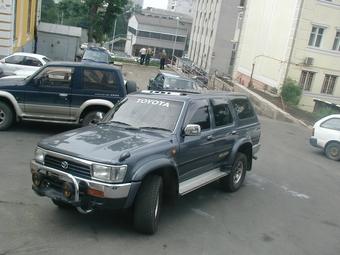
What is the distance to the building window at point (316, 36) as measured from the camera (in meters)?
25.8

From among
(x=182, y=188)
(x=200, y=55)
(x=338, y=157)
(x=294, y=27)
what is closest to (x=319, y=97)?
(x=294, y=27)

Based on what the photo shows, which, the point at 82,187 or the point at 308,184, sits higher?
the point at 82,187

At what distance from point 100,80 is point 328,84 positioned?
22.1 meters

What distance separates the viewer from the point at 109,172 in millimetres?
A: 4457

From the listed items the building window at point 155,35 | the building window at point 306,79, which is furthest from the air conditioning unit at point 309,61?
the building window at point 155,35

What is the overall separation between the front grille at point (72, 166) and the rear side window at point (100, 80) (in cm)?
504

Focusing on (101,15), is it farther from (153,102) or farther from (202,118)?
(202,118)

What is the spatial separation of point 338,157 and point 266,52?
62.0ft

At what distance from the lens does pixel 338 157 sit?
39.5 feet

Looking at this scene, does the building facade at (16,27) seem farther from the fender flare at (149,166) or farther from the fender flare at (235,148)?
the fender flare at (149,166)

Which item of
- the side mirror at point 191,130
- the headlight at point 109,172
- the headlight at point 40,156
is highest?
the side mirror at point 191,130

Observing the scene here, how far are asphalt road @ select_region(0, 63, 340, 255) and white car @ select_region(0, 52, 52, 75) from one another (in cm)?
833

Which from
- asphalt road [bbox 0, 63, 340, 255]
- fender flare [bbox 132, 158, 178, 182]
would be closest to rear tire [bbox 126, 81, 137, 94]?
asphalt road [bbox 0, 63, 340, 255]

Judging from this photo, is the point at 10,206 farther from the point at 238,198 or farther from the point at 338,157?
the point at 338,157
